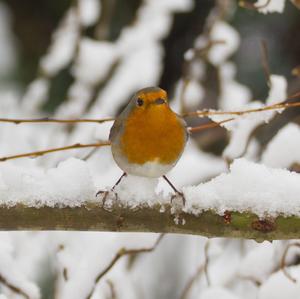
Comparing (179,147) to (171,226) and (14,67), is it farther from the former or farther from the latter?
(14,67)

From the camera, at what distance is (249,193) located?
1709 millimetres

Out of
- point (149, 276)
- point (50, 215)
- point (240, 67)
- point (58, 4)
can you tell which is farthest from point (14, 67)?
point (50, 215)

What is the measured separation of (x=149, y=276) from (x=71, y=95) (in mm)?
1029

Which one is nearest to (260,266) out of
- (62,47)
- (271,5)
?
(271,5)

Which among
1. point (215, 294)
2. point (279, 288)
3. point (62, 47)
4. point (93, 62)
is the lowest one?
point (62, 47)

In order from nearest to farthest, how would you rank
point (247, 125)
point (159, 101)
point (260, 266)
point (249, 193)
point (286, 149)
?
point (249, 193) < point (159, 101) < point (286, 149) < point (260, 266) < point (247, 125)

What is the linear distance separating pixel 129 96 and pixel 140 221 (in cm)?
272

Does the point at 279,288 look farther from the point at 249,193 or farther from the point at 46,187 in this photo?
the point at 46,187

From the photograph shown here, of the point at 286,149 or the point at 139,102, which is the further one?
the point at 286,149

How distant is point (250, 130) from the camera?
8.31ft

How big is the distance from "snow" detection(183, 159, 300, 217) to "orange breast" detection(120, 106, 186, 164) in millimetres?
357

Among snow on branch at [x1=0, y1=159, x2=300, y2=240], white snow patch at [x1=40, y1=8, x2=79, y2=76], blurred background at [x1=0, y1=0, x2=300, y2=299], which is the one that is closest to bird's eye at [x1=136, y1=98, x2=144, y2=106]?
blurred background at [x1=0, y1=0, x2=300, y2=299]

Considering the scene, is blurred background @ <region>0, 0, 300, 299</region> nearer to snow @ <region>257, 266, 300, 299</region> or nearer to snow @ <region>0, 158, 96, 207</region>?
snow @ <region>257, 266, 300, 299</region>

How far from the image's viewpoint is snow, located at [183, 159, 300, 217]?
5.55ft
